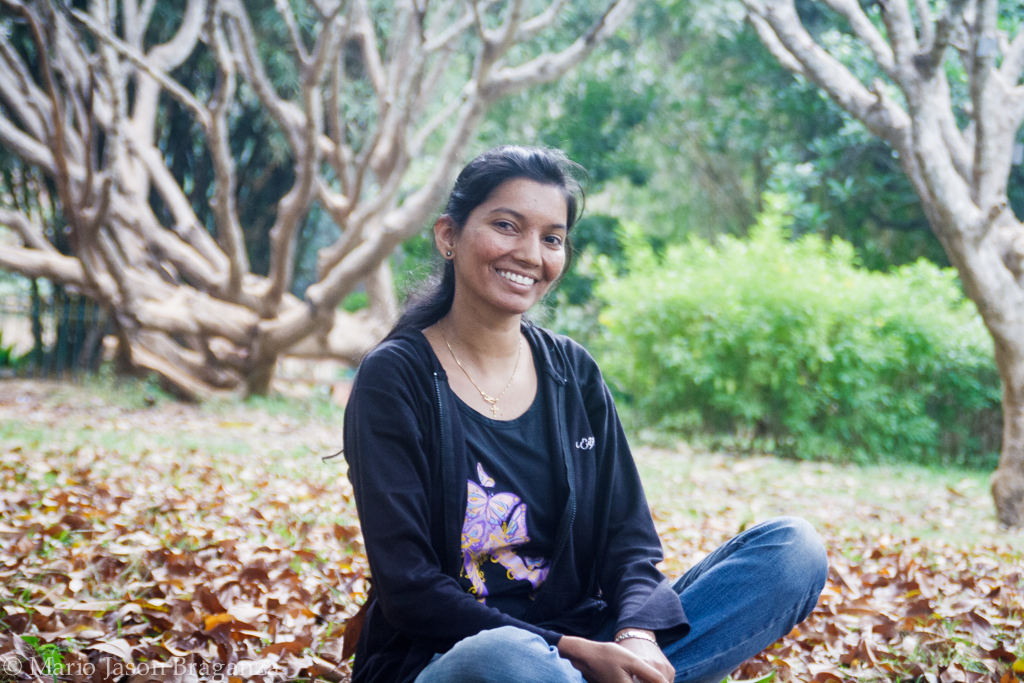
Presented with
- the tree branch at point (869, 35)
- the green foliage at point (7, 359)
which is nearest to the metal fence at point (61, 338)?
the green foliage at point (7, 359)

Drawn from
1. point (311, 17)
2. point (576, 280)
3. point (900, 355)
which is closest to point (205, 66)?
point (311, 17)

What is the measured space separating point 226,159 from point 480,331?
6.62 m

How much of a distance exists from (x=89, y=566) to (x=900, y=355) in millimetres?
8009

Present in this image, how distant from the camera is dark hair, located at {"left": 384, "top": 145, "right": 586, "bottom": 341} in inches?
84.2

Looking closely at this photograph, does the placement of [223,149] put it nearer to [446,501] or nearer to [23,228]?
[23,228]

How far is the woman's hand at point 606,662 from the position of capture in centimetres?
175

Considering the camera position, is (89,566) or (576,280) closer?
(89,566)

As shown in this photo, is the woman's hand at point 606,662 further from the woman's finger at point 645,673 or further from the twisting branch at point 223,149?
the twisting branch at point 223,149

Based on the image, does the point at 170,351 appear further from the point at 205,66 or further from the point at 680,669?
the point at 680,669

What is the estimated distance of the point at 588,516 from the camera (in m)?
2.12

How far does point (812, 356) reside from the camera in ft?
28.0

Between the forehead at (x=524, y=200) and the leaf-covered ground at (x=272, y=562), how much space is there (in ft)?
4.75

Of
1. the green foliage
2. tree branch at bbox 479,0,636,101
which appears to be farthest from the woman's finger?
the green foliage

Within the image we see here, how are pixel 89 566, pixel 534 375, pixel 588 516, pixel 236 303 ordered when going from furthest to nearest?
pixel 236 303
pixel 89 566
pixel 534 375
pixel 588 516
